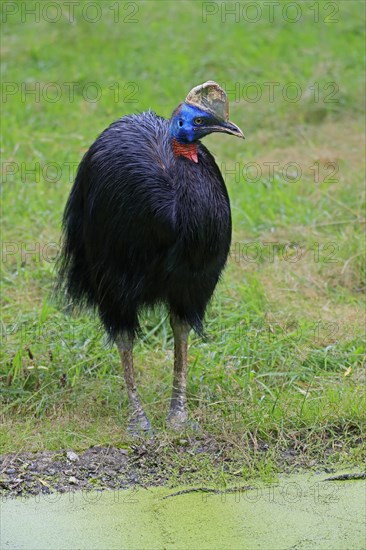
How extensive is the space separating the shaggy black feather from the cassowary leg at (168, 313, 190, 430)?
83 mm

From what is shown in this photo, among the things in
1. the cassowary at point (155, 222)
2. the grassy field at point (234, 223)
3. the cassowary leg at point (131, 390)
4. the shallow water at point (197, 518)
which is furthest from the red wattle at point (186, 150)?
the shallow water at point (197, 518)

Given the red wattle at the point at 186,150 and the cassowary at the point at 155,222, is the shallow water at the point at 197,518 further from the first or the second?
the red wattle at the point at 186,150

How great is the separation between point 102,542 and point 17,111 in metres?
4.97

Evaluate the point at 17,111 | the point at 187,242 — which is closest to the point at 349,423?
the point at 187,242

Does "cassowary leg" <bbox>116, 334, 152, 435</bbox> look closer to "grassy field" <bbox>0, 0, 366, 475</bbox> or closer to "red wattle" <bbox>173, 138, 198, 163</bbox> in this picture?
"grassy field" <bbox>0, 0, 366, 475</bbox>

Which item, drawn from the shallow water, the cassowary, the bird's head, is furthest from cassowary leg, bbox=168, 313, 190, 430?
the bird's head

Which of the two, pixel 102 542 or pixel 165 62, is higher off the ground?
pixel 165 62

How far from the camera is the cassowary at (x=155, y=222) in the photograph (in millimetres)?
4070

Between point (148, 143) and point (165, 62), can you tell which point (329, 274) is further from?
point (165, 62)

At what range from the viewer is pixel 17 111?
8.04 metres

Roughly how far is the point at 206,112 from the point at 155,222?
457mm

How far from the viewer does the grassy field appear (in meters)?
4.55

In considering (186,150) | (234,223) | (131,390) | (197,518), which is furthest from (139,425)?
(234,223)

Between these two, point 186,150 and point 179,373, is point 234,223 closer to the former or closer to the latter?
point 179,373
